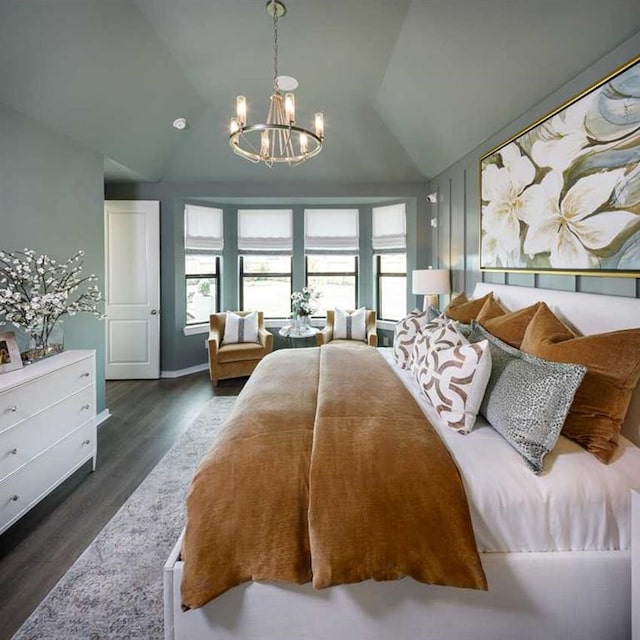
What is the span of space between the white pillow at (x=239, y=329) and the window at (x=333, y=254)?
1249 mm

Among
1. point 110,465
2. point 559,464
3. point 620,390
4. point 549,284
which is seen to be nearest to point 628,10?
point 549,284

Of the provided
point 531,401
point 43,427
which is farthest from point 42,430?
point 531,401

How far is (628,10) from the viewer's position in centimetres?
184

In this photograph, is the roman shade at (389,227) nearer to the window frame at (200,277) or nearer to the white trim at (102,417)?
the window frame at (200,277)

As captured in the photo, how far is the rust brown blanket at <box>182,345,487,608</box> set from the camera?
4.33ft

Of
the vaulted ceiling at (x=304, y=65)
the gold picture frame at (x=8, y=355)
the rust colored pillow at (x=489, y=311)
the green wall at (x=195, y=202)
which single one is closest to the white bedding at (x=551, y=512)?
the rust colored pillow at (x=489, y=311)

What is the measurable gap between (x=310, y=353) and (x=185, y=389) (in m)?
2.44

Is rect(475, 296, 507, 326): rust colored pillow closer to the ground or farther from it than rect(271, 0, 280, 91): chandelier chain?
closer to the ground

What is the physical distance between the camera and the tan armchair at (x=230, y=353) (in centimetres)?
497

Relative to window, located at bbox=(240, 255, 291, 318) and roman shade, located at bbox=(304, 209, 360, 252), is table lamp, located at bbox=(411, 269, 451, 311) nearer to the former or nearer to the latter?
roman shade, located at bbox=(304, 209, 360, 252)

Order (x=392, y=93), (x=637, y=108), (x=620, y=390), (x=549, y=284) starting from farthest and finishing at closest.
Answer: (x=392, y=93)
(x=549, y=284)
(x=637, y=108)
(x=620, y=390)

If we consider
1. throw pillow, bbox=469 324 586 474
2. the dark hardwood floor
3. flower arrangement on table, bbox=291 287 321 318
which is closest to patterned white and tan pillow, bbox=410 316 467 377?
throw pillow, bbox=469 324 586 474

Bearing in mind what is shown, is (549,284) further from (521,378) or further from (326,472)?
(326,472)

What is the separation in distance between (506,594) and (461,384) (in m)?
0.78
